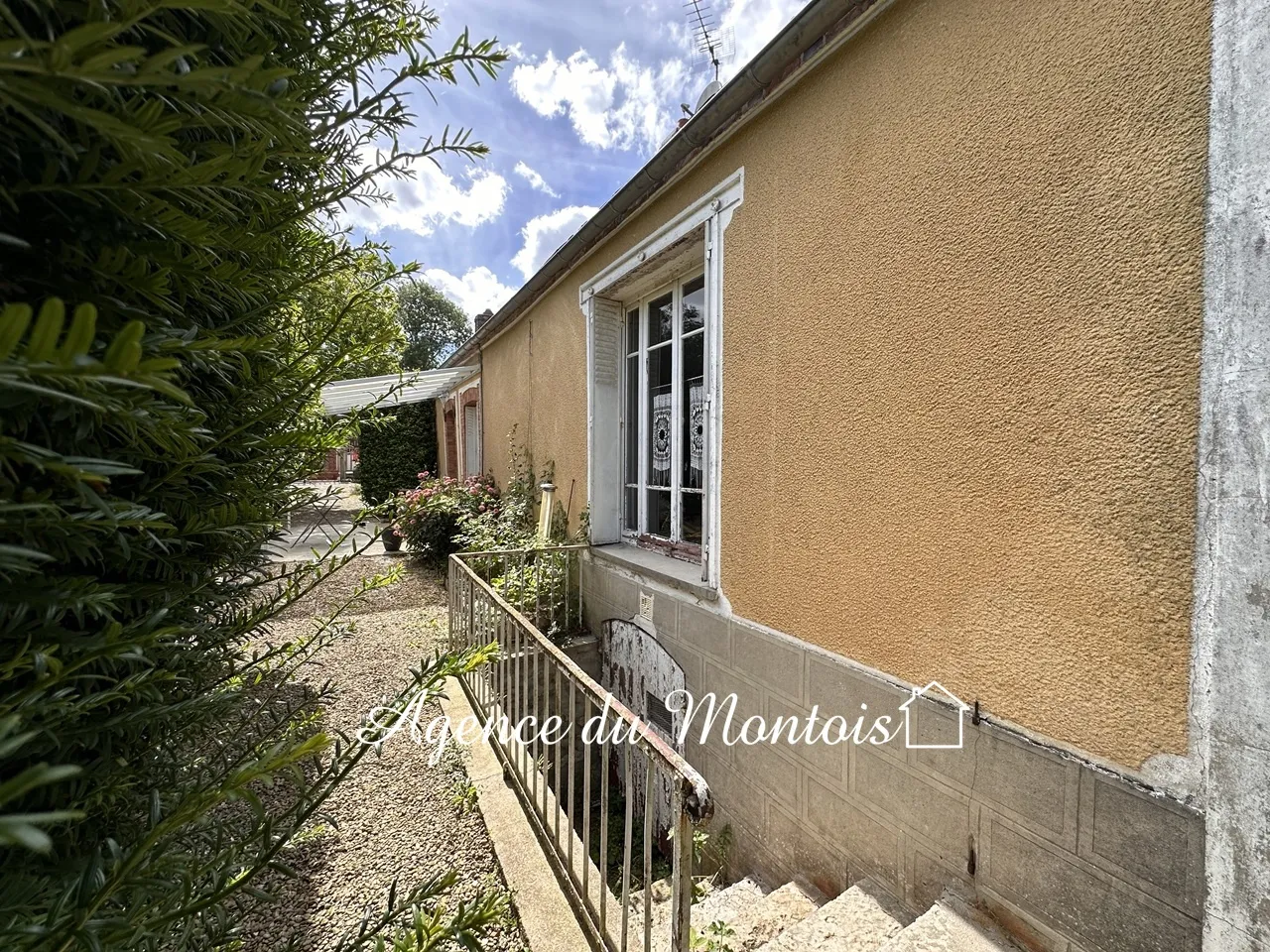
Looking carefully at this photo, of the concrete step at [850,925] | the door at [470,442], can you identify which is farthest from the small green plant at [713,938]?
the door at [470,442]

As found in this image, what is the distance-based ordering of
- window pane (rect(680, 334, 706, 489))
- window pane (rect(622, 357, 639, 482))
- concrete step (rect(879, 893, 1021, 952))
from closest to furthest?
concrete step (rect(879, 893, 1021, 952))
window pane (rect(680, 334, 706, 489))
window pane (rect(622, 357, 639, 482))

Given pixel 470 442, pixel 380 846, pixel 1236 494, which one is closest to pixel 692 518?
pixel 380 846

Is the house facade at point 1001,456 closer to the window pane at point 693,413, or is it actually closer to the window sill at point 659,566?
the window sill at point 659,566

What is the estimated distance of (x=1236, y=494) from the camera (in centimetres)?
138

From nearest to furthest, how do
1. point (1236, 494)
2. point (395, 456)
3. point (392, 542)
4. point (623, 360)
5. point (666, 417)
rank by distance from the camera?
point (1236, 494) < point (666, 417) < point (623, 360) < point (392, 542) < point (395, 456)

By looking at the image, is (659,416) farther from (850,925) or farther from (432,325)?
(432,325)

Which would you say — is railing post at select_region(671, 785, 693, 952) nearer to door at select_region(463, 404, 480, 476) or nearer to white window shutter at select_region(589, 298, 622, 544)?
white window shutter at select_region(589, 298, 622, 544)

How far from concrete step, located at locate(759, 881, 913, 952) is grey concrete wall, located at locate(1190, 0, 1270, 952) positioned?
95cm

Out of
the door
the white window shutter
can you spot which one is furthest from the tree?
the white window shutter

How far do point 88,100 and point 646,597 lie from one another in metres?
3.54

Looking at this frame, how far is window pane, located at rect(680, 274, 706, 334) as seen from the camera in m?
3.88

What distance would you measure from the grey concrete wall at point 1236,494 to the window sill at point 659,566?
6.83ft

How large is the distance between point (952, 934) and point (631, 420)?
3740 millimetres

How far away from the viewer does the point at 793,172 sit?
Result: 271 centimetres
